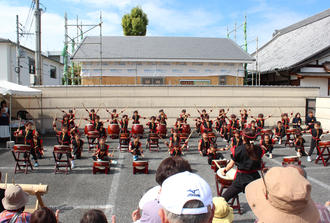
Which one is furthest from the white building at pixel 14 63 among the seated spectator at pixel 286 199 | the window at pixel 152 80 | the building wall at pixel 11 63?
the seated spectator at pixel 286 199

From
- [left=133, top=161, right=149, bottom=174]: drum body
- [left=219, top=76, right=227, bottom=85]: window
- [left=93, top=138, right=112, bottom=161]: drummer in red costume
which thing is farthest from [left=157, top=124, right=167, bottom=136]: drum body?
[left=219, top=76, right=227, bottom=85]: window

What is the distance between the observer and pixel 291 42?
75.7 ft

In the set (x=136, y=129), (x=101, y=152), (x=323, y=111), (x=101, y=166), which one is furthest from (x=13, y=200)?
(x=323, y=111)

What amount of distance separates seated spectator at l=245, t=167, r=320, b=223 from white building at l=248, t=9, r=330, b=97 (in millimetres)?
18206

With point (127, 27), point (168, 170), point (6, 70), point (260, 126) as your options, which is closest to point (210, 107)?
point (260, 126)

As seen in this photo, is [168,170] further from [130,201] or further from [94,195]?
[94,195]

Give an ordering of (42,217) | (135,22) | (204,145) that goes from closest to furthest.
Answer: (42,217)
(204,145)
(135,22)

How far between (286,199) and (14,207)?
9.94ft

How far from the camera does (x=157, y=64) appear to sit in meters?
18.5

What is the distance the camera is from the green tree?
112 feet

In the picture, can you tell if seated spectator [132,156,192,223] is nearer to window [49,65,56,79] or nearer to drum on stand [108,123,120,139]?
drum on stand [108,123,120,139]

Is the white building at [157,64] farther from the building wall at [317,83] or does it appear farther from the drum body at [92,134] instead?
the drum body at [92,134]

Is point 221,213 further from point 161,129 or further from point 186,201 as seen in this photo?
point 161,129

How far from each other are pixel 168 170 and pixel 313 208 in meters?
1.45
